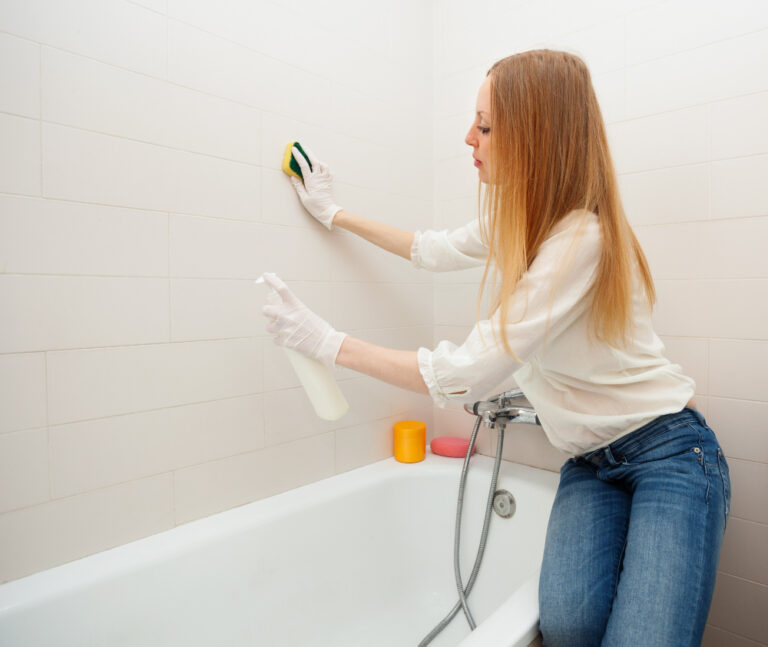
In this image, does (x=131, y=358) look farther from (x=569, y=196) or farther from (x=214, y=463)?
(x=569, y=196)

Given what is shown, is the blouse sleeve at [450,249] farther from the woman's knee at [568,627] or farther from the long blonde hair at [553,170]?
the woman's knee at [568,627]

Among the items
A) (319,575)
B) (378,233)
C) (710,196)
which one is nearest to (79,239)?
(378,233)

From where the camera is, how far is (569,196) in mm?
951

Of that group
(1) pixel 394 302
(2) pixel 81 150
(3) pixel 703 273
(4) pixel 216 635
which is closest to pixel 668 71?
(3) pixel 703 273

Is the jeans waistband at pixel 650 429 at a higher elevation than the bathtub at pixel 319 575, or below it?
higher

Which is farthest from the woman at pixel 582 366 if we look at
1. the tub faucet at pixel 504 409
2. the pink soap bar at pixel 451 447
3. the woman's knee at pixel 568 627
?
the pink soap bar at pixel 451 447

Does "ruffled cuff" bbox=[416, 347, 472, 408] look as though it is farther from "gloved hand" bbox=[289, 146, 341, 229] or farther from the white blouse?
"gloved hand" bbox=[289, 146, 341, 229]

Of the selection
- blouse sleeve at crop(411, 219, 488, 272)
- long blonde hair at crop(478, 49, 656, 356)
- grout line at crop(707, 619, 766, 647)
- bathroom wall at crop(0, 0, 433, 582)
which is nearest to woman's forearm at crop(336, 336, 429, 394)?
long blonde hair at crop(478, 49, 656, 356)

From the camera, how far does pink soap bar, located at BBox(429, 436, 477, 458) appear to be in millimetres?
1566

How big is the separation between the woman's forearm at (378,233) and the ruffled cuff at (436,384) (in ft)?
1.64

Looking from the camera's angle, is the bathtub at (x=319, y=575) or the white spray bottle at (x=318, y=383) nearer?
the bathtub at (x=319, y=575)

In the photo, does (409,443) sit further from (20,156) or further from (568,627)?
(20,156)

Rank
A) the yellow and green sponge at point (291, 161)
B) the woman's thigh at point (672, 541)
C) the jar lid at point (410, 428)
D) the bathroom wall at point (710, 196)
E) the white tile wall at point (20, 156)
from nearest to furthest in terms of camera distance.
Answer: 1. the woman's thigh at point (672, 541)
2. the white tile wall at point (20, 156)
3. the bathroom wall at point (710, 196)
4. the yellow and green sponge at point (291, 161)
5. the jar lid at point (410, 428)

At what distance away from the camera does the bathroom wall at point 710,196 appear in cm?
116
